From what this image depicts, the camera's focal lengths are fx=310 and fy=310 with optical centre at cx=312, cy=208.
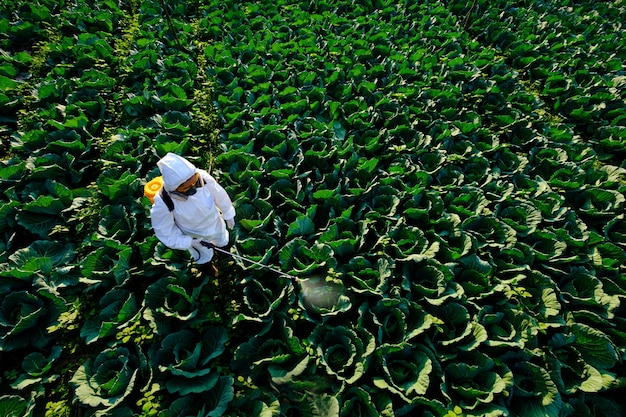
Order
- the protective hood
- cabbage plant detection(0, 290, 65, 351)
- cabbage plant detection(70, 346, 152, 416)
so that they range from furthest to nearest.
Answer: cabbage plant detection(0, 290, 65, 351)
cabbage plant detection(70, 346, 152, 416)
the protective hood

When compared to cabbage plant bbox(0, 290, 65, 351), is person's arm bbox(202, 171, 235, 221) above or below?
above

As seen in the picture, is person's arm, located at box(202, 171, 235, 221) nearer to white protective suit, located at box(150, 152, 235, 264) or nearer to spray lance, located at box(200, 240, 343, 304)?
white protective suit, located at box(150, 152, 235, 264)

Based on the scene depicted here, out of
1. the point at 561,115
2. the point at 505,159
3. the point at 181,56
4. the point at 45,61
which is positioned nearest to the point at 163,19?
the point at 181,56

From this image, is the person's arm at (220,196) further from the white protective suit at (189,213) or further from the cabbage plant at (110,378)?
the cabbage plant at (110,378)

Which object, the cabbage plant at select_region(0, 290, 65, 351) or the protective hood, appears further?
the cabbage plant at select_region(0, 290, 65, 351)

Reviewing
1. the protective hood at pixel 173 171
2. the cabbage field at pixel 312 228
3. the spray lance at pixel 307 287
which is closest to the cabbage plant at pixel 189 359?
the cabbage field at pixel 312 228

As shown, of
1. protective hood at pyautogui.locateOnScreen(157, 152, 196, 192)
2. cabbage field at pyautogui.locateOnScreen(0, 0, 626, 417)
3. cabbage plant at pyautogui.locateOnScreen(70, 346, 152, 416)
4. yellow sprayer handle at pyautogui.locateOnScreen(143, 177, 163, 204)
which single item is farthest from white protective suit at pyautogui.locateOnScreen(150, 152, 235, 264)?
cabbage plant at pyautogui.locateOnScreen(70, 346, 152, 416)

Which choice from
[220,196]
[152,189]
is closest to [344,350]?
[220,196]
